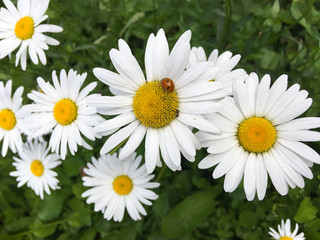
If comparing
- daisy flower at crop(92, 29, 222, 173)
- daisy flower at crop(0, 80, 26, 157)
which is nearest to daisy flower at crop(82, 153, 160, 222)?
daisy flower at crop(0, 80, 26, 157)

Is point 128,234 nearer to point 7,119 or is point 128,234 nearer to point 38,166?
point 38,166

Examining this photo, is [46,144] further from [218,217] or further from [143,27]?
[218,217]

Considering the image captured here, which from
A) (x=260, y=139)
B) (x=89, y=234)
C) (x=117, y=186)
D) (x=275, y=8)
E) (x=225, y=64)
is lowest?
(x=89, y=234)

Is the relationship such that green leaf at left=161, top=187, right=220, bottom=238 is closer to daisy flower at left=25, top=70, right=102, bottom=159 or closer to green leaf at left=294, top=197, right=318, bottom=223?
green leaf at left=294, top=197, right=318, bottom=223

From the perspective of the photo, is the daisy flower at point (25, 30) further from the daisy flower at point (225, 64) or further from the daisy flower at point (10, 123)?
the daisy flower at point (225, 64)

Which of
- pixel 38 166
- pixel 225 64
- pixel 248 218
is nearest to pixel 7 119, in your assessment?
pixel 38 166

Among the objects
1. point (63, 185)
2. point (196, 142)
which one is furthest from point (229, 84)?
point (63, 185)

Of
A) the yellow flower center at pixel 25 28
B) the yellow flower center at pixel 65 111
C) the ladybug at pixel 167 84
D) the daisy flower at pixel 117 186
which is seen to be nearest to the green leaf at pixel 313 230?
the daisy flower at pixel 117 186
